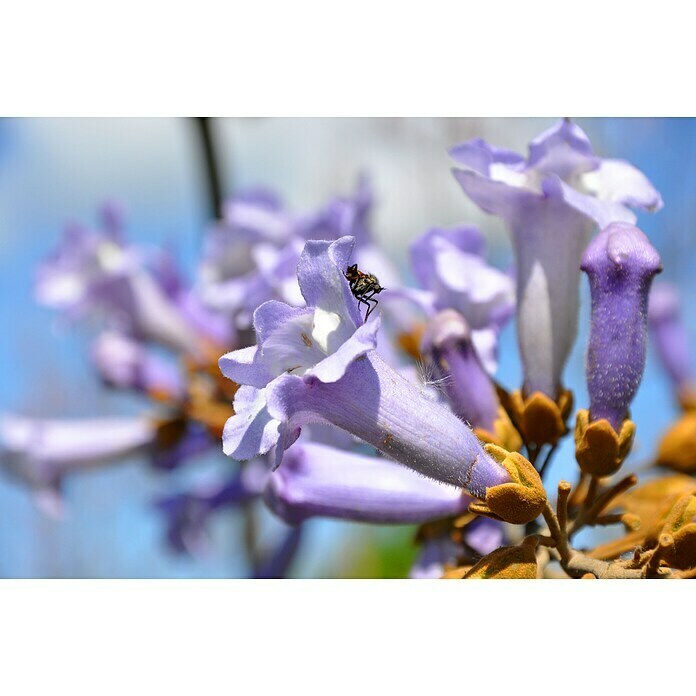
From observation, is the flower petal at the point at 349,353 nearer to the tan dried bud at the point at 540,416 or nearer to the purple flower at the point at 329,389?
the purple flower at the point at 329,389

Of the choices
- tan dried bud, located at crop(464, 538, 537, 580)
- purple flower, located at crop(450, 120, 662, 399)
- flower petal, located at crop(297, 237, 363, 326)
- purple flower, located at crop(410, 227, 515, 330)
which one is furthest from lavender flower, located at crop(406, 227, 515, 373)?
flower petal, located at crop(297, 237, 363, 326)

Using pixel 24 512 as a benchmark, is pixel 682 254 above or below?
above

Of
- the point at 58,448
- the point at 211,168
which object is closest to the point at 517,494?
the point at 211,168

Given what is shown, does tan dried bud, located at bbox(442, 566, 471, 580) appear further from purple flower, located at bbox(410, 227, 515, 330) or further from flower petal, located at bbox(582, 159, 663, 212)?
flower petal, located at bbox(582, 159, 663, 212)

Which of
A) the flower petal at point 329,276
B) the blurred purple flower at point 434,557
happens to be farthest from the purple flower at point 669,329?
the flower petal at point 329,276

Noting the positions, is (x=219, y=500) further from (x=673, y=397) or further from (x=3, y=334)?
(x=673, y=397)

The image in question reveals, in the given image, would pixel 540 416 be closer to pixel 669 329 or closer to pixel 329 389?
pixel 329 389

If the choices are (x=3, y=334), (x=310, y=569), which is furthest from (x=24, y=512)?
(x=310, y=569)
